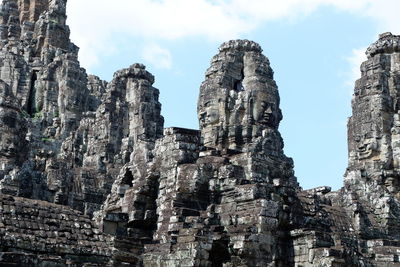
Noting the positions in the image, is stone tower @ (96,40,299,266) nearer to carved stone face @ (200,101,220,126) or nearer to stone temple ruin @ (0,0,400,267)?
stone temple ruin @ (0,0,400,267)

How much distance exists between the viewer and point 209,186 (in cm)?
2281

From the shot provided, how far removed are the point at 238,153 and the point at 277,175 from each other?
157cm

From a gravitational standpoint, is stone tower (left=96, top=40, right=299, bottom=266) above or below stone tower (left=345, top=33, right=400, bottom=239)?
below

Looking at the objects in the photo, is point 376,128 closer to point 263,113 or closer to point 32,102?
point 263,113

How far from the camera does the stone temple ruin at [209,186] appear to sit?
20.8 metres

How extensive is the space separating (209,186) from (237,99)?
10.3m

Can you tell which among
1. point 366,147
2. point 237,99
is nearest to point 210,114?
point 237,99

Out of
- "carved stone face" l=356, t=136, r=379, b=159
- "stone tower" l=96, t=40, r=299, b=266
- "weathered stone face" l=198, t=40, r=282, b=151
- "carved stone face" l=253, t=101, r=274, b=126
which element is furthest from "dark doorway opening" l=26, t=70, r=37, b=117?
"stone tower" l=96, t=40, r=299, b=266

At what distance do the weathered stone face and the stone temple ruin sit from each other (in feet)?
0.17

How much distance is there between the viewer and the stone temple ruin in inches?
819

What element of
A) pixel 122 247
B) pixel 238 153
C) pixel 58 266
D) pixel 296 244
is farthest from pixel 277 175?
pixel 58 266

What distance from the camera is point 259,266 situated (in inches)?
807

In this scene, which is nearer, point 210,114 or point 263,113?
point 210,114

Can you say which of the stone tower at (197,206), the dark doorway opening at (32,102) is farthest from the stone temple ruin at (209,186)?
the dark doorway opening at (32,102)
